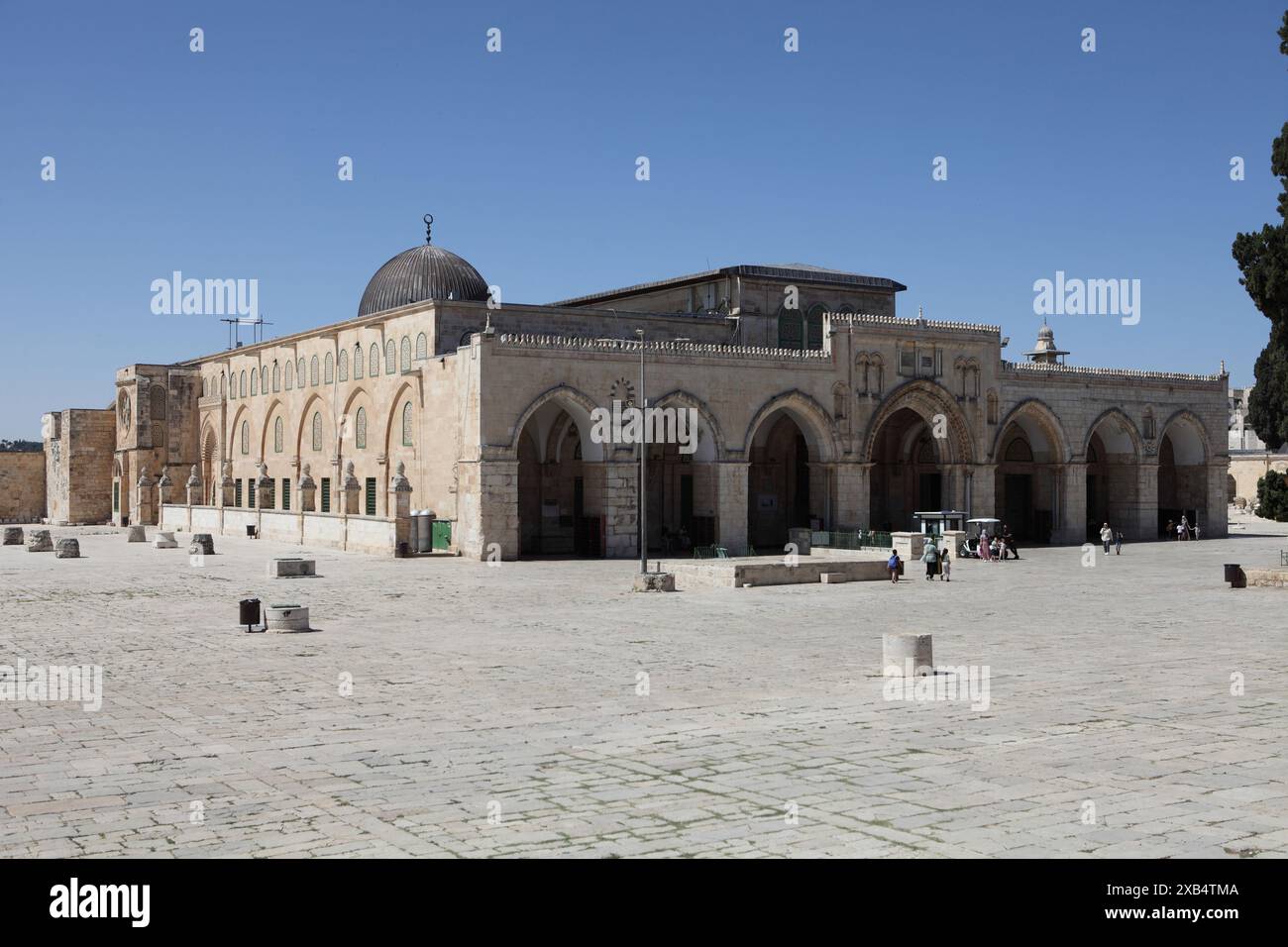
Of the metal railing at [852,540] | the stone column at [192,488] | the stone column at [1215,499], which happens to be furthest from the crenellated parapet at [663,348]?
the stone column at [192,488]

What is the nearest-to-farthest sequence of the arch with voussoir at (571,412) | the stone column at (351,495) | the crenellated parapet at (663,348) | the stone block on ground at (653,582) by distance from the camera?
the stone block on ground at (653,582) → the arch with voussoir at (571,412) → the crenellated parapet at (663,348) → the stone column at (351,495)

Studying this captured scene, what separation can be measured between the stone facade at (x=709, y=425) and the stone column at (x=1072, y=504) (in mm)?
75

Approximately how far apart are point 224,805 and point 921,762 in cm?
537

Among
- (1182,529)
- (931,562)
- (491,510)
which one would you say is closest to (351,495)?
(491,510)

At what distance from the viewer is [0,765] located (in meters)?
9.95

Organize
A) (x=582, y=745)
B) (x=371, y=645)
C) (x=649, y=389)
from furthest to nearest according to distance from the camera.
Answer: (x=649, y=389) → (x=371, y=645) → (x=582, y=745)

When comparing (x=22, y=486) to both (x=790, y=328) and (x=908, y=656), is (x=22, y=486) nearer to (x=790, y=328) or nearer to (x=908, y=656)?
(x=790, y=328)

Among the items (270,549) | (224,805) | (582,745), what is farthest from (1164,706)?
(270,549)

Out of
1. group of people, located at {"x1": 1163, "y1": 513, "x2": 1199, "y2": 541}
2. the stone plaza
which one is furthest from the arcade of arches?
the stone plaza

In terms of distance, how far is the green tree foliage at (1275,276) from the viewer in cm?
3195

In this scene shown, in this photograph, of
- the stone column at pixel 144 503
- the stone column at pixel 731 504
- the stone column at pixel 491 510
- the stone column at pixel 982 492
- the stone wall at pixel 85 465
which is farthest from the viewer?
the stone wall at pixel 85 465

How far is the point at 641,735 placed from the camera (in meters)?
11.4

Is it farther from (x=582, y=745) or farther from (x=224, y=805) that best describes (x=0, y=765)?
(x=582, y=745)

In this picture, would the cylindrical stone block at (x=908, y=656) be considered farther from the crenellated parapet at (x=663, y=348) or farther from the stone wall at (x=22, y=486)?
the stone wall at (x=22, y=486)
